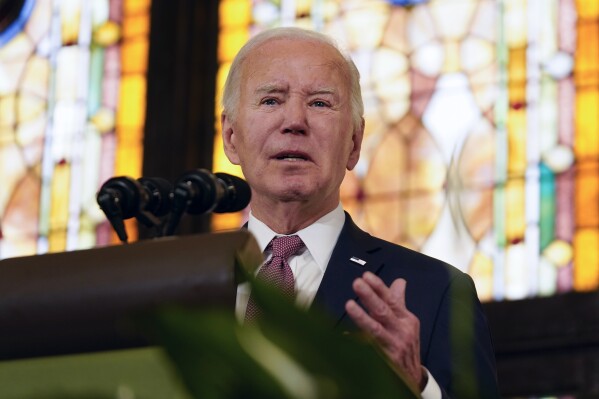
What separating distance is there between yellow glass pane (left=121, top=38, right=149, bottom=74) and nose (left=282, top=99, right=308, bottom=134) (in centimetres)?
359

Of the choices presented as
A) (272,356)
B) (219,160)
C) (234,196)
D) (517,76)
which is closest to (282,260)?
(234,196)

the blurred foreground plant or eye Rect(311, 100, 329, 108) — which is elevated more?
eye Rect(311, 100, 329, 108)

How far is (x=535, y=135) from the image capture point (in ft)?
18.0

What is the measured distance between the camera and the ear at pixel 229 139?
3039 millimetres

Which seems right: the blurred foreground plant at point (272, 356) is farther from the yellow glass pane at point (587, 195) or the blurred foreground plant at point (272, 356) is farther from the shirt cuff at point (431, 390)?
the yellow glass pane at point (587, 195)

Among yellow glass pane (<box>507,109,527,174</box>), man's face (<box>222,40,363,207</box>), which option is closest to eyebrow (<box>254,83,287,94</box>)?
man's face (<box>222,40,363,207</box>)

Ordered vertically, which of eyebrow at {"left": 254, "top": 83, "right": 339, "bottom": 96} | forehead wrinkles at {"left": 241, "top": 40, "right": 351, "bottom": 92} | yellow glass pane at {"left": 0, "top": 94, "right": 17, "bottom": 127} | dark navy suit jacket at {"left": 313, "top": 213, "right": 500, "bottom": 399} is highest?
forehead wrinkles at {"left": 241, "top": 40, "right": 351, "bottom": 92}

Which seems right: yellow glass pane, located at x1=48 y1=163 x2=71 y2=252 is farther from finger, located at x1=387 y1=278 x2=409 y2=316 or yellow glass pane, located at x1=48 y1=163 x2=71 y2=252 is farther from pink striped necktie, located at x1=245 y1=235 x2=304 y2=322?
finger, located at x1=387 y1=278 x2=409 y2=316

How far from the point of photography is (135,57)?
6434 mm

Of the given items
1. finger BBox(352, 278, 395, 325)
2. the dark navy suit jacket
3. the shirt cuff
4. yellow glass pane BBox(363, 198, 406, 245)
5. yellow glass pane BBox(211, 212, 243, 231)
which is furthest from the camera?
yellow glass pane BBox(211, 212, 243, 231)

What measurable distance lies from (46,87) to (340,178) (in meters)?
3.77

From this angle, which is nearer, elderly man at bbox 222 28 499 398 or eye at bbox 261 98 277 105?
elderly man at bbox 222 28 499 398

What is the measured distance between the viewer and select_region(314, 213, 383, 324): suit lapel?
259 centimetres

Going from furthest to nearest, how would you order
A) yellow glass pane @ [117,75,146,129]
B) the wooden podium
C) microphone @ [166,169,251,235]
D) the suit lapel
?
yellow glass pane @ [117,75,146,129] < microphone @ [166,169,251,235] < the suit lapel < the wooden podium
